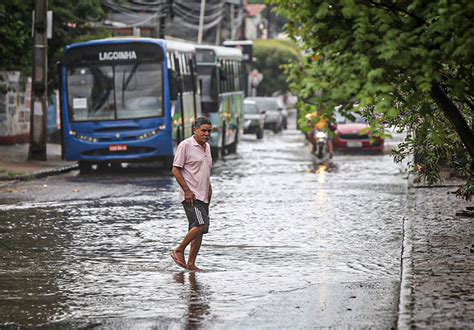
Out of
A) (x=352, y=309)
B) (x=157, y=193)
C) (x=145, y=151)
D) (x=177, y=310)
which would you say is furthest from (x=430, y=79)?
(x=145, y=151)

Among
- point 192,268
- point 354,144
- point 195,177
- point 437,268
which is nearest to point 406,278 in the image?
point 437,268

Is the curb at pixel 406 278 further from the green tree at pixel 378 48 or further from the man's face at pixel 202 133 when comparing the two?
the man's face at pixel 202 133

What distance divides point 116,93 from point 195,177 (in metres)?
16.7

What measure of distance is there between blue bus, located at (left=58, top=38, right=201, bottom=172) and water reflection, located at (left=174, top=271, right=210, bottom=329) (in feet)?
54.5

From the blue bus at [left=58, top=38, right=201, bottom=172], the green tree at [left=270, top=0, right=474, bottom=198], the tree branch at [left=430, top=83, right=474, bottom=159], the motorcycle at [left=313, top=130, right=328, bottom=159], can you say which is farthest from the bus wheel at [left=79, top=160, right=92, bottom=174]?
the green tree at [left=270, top=0, right=474, bottom=198]

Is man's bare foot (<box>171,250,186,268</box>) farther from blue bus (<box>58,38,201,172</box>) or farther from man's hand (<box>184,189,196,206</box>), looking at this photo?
blue bus (<box>58,38,201,172</box>)

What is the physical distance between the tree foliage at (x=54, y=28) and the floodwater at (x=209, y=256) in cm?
716

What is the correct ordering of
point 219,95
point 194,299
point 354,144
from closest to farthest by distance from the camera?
point 194,299 → point 219,95 → point 354,144

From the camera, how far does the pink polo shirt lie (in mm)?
13266

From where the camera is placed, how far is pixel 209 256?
14.5m

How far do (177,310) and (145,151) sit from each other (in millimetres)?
19031

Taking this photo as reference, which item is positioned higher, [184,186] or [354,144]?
[184,186]

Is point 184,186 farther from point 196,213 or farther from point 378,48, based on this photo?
point 378,48

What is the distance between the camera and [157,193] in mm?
23625
